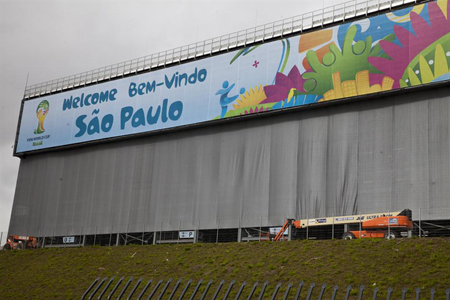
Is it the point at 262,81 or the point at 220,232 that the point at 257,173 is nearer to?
the point at 220,232

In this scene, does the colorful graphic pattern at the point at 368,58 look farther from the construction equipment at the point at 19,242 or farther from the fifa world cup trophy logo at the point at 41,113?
the fifa world cup trophy logo at the point at 41,113

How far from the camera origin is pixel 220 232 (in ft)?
148

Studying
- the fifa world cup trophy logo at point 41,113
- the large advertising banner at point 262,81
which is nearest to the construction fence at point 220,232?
the large advertising banner at point 262,81

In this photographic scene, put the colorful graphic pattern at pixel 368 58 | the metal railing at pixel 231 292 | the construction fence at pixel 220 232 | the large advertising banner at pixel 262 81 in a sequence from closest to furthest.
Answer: the metal railing at pixel 231 292
the construction fence at pixel 220 232
the colorful graphic pattern at pixel 368 58
the large advertising banner at pixel 262 81

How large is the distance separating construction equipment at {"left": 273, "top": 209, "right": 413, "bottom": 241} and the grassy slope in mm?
2863

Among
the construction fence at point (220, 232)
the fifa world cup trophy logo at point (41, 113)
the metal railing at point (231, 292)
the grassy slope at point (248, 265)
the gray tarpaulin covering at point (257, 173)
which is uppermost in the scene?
the fifa world cup trophy logo at point (41, 113)

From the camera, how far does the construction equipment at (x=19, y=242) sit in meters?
51.1

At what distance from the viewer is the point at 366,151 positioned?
39781 mm

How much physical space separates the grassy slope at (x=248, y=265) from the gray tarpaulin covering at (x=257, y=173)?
275 inches

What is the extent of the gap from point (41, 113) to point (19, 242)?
12637 mm

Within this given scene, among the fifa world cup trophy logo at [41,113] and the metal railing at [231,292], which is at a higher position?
the fifa world cup trophy logo at [41,113]

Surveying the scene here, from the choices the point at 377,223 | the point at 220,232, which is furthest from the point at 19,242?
the point at 377,223

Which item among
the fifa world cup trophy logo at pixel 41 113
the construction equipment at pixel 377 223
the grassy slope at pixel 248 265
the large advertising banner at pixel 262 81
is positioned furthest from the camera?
the fifa world cup trophy logo at pixel 41 113

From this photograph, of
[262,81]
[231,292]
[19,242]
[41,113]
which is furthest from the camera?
[41,113]
